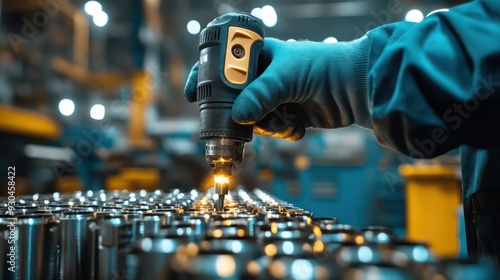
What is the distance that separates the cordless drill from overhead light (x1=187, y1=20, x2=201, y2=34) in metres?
5.91

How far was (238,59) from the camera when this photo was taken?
1222mm

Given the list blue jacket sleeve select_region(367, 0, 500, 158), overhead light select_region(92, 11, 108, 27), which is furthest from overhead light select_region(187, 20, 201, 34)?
blue jacket sleeve select_region(367, 0, 500, 158)

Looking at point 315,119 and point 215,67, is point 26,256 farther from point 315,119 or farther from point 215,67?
point 315,119

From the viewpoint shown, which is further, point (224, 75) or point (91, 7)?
point (91, 7)

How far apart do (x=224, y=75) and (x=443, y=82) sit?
22.6 inches

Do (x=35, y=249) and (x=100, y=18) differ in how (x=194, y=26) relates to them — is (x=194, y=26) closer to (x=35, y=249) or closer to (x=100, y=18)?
(x=100, y=18)

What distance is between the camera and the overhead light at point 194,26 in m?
6.93

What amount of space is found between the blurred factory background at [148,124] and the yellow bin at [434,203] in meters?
0.02

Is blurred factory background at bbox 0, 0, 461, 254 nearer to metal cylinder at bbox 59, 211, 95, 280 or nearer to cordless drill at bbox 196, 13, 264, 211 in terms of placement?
cordless drill at bbox 196, 13, 264, 211

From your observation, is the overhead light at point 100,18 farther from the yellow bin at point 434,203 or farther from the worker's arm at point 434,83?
the worker's arm at point 434,83

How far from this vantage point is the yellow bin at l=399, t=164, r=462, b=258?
159 inches

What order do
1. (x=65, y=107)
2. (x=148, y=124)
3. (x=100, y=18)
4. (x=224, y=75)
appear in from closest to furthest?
(x=224, y=75), (x=65, y=107), (x=148, y=124), (x=100, y=18)

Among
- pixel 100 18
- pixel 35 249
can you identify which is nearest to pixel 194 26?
pixel 100 18

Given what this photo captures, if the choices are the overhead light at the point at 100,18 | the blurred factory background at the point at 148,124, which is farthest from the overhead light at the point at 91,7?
the overhead light at the point at 100,18
